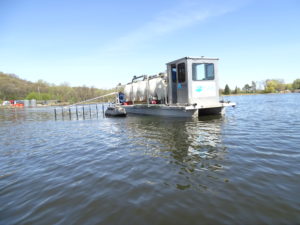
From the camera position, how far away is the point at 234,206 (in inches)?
130

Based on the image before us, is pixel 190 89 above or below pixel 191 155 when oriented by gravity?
above

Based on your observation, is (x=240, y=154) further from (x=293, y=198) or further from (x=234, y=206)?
(x=234, y=206)

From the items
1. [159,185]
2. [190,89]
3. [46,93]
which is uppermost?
[46,93]

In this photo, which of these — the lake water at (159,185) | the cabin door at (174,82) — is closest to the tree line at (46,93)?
the cabin door at (174,82)

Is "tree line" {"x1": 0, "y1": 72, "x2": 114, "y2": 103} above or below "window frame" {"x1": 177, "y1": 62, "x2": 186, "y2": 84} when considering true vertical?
above

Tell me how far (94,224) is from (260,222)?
263cm

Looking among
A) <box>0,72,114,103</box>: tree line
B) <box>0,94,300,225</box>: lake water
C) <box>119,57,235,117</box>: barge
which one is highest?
<box>0,72,114,103</box>: tree line

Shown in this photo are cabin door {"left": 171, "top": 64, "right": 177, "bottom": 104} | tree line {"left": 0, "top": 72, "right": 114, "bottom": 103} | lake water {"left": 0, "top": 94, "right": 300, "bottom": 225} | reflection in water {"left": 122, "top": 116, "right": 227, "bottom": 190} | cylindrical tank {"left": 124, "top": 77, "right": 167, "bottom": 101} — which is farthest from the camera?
tree line {"left": 0, "top": 72, "right": 114, "bottom": 103}

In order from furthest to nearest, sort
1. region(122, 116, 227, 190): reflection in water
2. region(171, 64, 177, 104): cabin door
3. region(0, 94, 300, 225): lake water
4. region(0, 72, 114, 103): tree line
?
region(0, 72, 114, 103): tree line
region(171, 64, 177, 104): cabin door
region(122, 116, 227, 190): reflection in water
region(0, 94, 300, 225): lake water

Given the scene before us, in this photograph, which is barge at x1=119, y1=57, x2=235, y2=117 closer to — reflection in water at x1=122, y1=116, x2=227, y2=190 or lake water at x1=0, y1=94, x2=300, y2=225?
reflection in water at x1=122, y1=116, x2=227, y2=190

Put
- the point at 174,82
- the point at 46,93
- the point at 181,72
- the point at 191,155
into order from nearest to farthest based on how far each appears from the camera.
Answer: the point at 191,155 < the point at 181,72 < the point at 174,82 < the point at 46,93

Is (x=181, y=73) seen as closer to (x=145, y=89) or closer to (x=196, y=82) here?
(x=196, y=82)

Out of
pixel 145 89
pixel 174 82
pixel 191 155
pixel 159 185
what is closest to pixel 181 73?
pixel 174 82

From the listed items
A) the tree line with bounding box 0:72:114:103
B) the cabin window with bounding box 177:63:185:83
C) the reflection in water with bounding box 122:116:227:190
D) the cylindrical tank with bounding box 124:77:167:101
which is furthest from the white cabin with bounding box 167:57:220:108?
the tree line with bounding box 0:72:114:103
